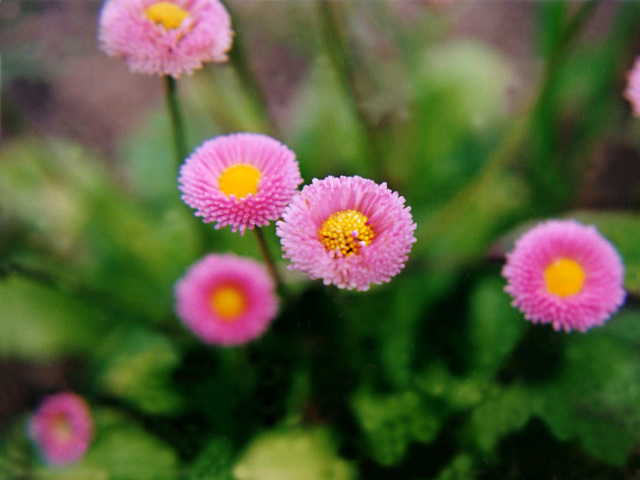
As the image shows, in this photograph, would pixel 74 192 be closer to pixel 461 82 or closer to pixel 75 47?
pixel 75 47

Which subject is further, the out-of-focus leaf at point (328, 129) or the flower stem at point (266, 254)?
the out-of-focus leaf at point (328, 129)

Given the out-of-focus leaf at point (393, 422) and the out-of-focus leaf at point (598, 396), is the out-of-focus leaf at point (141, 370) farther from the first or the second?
the out-of-focus leaf at point (598, 396)

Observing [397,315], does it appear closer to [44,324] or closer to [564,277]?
[564,277]

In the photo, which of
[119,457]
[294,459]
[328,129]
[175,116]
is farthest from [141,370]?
[328,129]

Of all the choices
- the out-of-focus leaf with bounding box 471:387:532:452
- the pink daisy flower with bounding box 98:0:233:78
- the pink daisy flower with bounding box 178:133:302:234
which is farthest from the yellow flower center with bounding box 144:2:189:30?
the out-of-focus leaf with bounding box 471:387:532:452

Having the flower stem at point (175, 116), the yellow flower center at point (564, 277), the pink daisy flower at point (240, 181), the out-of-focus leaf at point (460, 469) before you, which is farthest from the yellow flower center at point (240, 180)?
the out-of-focus leaf at point (460, 469)

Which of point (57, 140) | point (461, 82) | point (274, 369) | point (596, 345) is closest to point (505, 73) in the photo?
point (461, 82)
